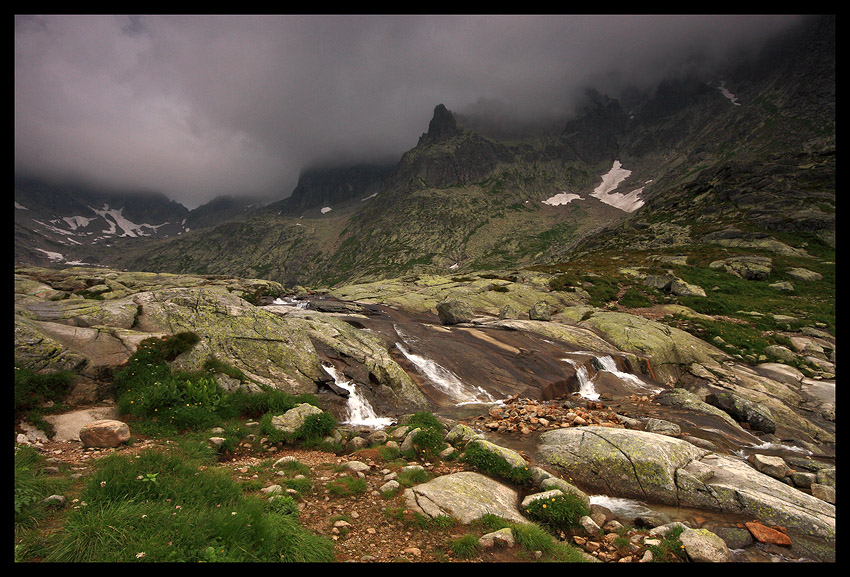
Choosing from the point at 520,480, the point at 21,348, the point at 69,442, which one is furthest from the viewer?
the point at 21,348

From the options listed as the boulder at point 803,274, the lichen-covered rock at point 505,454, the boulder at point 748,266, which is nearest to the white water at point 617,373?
the lichen-covered rock at point 505,454

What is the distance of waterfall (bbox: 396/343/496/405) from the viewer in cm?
2236

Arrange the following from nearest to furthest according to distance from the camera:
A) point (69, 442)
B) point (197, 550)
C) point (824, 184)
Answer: point (197, 550) → point (69, 442) → point (824, 184)

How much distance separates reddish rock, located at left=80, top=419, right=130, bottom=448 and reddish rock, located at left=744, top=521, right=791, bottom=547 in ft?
61.2

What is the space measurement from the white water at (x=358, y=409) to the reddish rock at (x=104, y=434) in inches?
367

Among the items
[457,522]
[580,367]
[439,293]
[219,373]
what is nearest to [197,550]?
[457,522]

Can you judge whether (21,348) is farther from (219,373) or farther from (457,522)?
(457,522)

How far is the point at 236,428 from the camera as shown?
1238 cm

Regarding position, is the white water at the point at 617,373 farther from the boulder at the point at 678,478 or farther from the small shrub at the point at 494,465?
the small shrub at the point at 494,465

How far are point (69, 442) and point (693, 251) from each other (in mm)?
100587

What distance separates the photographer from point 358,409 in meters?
18.8

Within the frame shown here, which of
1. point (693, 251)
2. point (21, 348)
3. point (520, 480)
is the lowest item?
point (520, 480)

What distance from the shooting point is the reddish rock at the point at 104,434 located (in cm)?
982

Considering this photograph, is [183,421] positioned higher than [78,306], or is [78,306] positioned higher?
[78,306]
